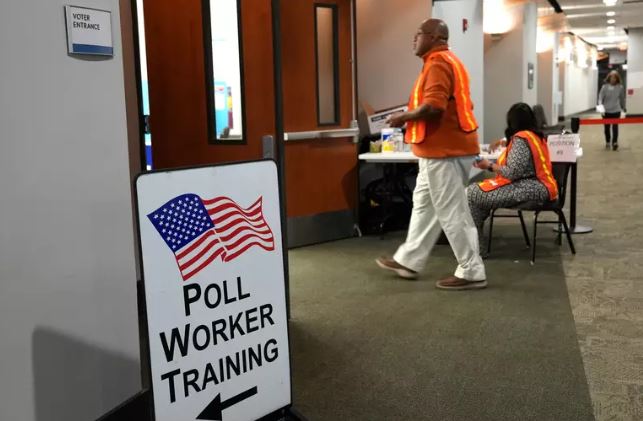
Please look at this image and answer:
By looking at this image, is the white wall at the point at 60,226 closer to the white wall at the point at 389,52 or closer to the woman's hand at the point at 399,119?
the woman's hand at the point at 399,119

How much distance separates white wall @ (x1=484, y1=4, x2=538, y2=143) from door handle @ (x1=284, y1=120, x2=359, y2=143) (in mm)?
6625

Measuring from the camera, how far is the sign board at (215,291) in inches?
75.2

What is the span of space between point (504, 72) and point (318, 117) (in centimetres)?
761

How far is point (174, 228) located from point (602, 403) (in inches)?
73.8

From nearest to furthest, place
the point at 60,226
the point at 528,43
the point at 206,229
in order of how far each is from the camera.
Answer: the point at 206,229 < the point at 60,226 < the point at 528,43

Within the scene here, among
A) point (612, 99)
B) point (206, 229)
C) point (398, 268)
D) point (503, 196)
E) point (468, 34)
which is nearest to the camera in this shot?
point (206, 229)

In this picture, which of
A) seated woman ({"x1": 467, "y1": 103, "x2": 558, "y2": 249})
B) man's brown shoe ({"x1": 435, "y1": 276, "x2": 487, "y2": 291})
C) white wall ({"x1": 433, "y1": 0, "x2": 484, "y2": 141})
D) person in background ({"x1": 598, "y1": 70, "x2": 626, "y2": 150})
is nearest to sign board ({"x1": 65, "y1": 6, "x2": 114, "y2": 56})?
man's brown shoe ({"x1": 435, "y1": 276, "x2": 487, "y2": 291})

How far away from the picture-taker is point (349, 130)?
610cm

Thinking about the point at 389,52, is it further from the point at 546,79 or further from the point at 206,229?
the point at 546,79

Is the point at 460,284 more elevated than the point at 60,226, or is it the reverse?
the point at 60,226

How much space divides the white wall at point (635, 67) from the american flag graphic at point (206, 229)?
2382cm

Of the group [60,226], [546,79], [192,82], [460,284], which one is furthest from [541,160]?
[546,79]

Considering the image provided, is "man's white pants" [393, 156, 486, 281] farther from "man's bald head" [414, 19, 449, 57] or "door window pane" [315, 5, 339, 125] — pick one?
"door window pane" [315, 5, 339, 125]

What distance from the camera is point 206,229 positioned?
80.0 inches
